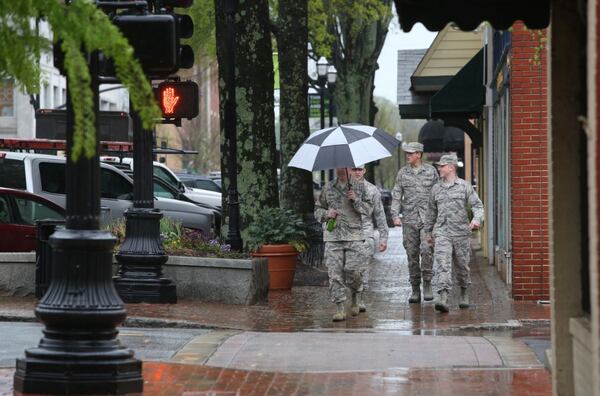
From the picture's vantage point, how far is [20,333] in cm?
1248

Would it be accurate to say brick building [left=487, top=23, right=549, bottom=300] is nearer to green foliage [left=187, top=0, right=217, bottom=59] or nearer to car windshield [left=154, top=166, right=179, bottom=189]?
car windshield [left=154, top=166, right=179, bottom=189]

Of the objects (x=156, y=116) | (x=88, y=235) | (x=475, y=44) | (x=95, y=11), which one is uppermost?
(x=475, y=44)

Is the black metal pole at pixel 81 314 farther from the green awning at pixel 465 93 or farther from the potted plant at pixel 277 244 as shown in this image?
the green awning at pixel 465 93

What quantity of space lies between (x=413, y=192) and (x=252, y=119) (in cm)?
472

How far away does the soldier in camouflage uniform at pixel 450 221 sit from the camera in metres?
16.0

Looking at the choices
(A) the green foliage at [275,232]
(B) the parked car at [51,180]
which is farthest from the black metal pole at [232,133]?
(B) the parked car at [51,180]

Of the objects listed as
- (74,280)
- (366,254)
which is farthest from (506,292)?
(74,280)

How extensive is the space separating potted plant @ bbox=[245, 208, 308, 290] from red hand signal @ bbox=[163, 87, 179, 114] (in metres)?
3.58

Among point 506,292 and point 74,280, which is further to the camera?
point 506,292

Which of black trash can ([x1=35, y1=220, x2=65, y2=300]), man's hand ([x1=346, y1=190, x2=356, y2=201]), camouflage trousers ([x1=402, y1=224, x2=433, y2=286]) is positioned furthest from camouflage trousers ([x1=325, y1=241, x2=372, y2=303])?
black trash can ([x1=35, y1=220, x2=65, y2=300])

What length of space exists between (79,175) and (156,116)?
2505mm

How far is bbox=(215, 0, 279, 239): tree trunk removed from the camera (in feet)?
68.9

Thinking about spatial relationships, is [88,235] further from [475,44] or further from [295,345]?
[475,44]

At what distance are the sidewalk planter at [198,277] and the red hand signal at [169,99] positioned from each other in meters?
1.84
